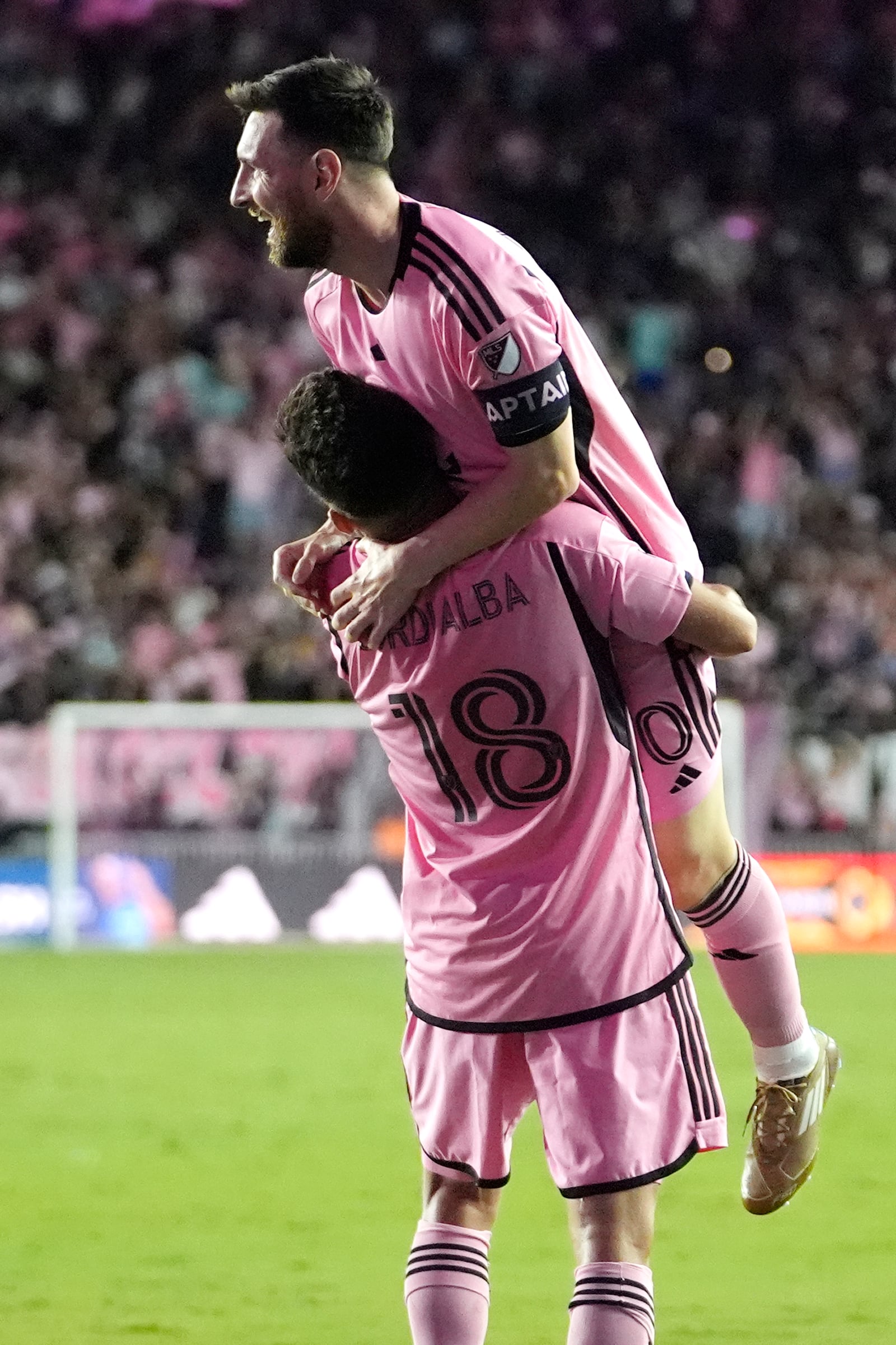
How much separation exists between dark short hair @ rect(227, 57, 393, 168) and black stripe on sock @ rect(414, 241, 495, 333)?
14 cm

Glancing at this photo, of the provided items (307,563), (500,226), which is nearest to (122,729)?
(500,226)

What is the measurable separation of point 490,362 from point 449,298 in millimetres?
112

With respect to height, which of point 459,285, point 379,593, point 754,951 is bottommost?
point 754,951

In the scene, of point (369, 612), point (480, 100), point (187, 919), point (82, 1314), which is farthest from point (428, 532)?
point (480, 100)

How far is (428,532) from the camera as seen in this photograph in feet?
8.72

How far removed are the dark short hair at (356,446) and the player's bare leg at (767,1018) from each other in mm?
758

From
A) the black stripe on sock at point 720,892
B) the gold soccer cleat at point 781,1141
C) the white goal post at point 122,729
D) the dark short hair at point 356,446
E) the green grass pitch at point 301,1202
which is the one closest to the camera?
the dark short hair at point 356,446

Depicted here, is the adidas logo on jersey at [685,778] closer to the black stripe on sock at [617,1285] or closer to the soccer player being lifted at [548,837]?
the soccer player being lifted at [548,837]

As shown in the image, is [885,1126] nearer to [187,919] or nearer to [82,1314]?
[82,1314]

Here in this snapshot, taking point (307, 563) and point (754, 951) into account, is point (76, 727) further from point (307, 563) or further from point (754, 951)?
point (307, 563)

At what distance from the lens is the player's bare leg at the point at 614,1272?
8.55ft

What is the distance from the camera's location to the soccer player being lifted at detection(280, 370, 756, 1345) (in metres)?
2.62

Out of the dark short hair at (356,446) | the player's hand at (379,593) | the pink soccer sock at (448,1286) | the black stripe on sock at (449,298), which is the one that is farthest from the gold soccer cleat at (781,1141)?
the black stripe on sock at (449,298)

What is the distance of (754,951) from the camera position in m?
3.15
